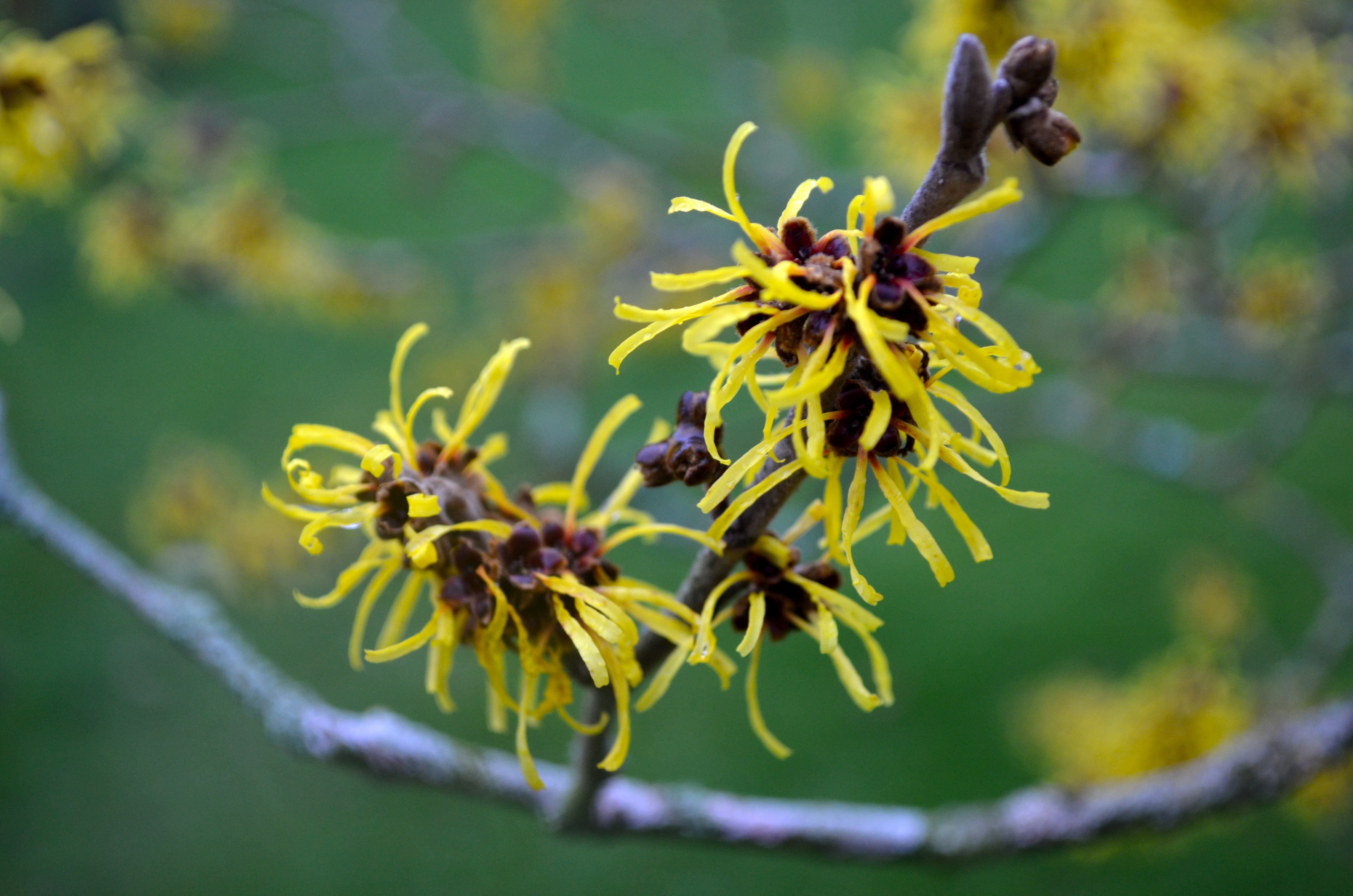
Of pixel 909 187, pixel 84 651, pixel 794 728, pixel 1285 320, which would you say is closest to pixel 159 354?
pixel 84 651

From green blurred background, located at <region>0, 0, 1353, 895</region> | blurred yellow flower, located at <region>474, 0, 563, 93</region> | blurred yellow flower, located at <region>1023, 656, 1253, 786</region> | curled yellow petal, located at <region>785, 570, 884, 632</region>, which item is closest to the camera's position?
curled yellow petal, located at <region>785, 570, 884, 632</region>

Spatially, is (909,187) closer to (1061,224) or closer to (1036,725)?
(1061,224)

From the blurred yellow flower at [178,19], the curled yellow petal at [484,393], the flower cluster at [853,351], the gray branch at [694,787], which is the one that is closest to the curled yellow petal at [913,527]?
the flower cluster at [853,351]

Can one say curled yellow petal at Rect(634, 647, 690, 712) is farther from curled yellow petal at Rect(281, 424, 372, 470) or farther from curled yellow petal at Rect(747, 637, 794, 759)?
curled yellow petal at Rect(281, 424, 372, 470)

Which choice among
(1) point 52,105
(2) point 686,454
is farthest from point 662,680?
(1) point 52,105

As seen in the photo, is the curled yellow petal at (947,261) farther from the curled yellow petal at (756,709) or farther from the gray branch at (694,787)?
the gray branch at (694,787)

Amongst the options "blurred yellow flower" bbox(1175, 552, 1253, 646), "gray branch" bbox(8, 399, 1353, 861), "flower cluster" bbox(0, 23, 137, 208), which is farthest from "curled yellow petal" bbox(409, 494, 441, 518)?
"blurred yellow flower" bbox(1175, 552, 1253, 646)

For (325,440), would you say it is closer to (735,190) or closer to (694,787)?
(735,190)
